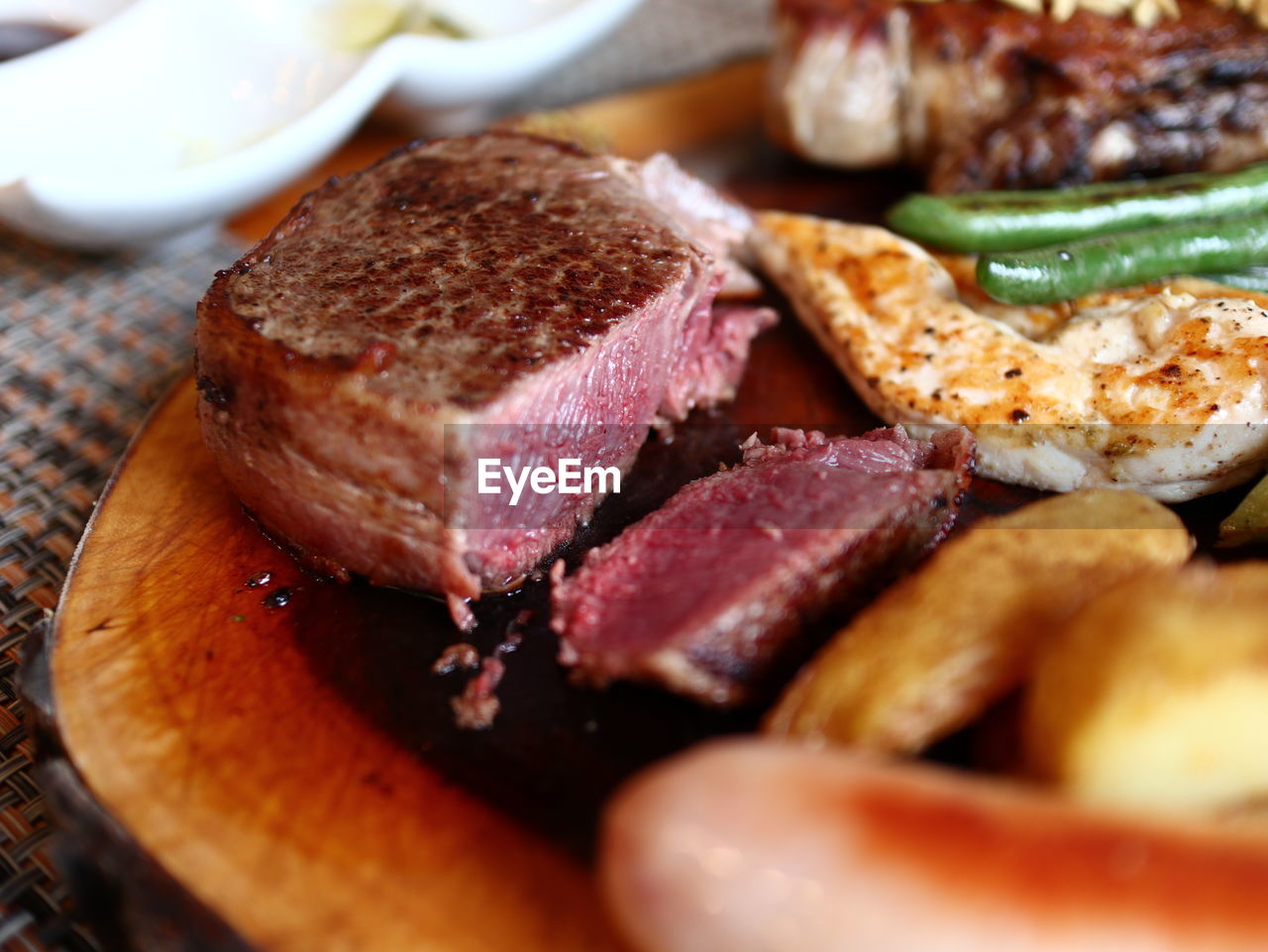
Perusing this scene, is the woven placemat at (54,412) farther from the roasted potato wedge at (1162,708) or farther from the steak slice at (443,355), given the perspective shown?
the roasted potato wedge at (1162,708)

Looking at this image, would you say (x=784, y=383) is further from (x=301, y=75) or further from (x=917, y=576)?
(x=301, y=75)

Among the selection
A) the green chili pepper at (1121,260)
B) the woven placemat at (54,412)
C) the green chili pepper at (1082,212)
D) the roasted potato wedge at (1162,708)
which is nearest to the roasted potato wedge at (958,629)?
the roasted potato wedge at (1162,708)

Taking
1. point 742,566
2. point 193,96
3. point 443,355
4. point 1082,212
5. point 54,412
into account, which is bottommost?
point 742,566

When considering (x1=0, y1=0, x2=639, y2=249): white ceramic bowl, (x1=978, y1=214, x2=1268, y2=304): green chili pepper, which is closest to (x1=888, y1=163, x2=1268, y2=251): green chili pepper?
(x1=978, y1=214, x2=1268, y2=304): green chili pepper

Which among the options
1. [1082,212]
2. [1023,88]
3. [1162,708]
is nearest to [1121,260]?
[1082,212]

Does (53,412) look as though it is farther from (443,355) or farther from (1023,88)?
(1023,88)

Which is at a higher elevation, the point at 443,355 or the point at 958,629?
the point at 443,355
